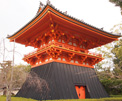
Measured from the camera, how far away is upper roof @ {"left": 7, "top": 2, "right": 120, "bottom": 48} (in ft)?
32.3

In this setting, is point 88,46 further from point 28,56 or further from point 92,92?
point 28,56

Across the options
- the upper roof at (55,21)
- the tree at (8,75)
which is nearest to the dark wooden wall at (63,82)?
the tree at (8,75)

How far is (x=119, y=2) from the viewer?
343 inches

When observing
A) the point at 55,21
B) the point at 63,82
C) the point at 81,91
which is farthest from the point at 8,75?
the point at 81,91

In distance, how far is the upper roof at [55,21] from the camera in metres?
9.85

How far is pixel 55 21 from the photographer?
35.2 ft

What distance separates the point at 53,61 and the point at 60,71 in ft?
3.77

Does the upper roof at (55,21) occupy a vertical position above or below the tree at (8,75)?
above

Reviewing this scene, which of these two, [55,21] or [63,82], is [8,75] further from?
[55,21]

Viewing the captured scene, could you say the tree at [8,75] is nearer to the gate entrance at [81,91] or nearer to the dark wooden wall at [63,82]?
the dark wooden wall at [63,82]

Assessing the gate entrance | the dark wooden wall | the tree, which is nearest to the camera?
the tree

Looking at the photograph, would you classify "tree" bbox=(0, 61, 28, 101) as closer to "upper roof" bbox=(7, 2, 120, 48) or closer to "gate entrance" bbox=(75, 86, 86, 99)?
"upper roof" bbox=(7, 2, 120, 48)

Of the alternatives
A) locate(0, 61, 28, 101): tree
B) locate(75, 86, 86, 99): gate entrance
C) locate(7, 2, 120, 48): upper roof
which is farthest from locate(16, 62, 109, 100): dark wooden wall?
locate(7, 2, 120, 48): upper roof

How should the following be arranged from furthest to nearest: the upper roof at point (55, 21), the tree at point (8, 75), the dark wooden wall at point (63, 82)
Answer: the dark wooden wall at point (63, 82), the upper roof at point (55, 21), the tree at point (8, 75)
